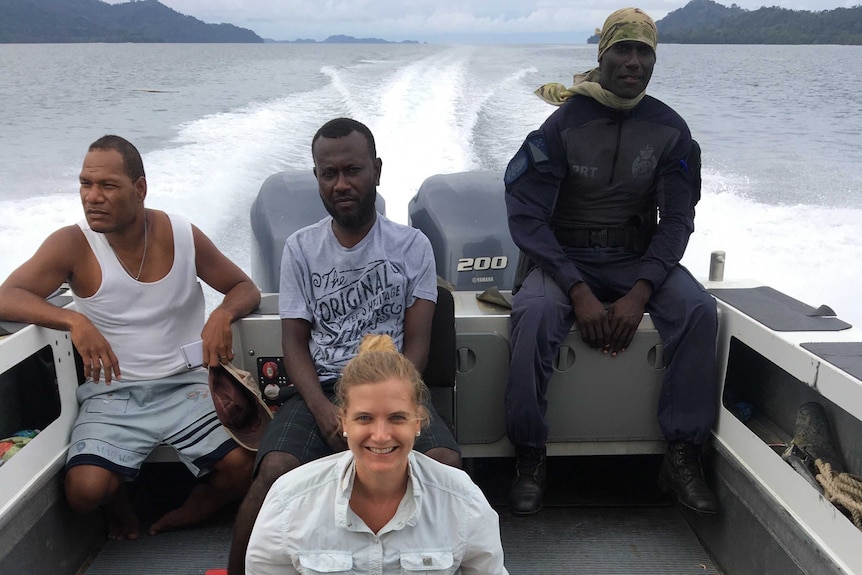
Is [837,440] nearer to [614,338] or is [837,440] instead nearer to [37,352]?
[614,338]

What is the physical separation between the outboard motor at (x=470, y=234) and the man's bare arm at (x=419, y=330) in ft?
3.76

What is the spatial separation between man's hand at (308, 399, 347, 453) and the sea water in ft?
11.7

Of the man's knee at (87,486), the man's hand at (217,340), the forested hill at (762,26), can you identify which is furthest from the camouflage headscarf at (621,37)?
the forested hill at (762,26)

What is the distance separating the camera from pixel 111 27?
56969mm

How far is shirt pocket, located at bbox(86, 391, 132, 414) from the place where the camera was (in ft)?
6.85

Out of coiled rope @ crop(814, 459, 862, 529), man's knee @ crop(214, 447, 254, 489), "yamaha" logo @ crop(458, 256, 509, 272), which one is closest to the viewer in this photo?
coiled rope @ crop(814, 459, 862, 529)

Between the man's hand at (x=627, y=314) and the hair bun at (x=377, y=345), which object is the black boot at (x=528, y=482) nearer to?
the man's hand at (x=627, y=314)

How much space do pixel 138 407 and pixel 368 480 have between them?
3.37 ft

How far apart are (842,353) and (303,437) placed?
1.25 metres

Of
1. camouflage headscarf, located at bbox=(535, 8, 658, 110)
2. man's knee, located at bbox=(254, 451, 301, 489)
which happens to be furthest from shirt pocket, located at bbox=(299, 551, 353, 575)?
camouflage headscarf, located at bbox=(535, 8, 658, 110)

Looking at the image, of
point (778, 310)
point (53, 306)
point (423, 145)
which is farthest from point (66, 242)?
point (423, 145)

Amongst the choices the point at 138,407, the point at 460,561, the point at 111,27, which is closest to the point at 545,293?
the point at 460,561

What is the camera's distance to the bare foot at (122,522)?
2195mm

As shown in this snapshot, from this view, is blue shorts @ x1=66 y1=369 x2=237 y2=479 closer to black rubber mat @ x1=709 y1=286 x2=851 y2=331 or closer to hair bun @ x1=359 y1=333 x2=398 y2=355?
hair bun @ x1=359 y1=333 x2=398 y2=355
